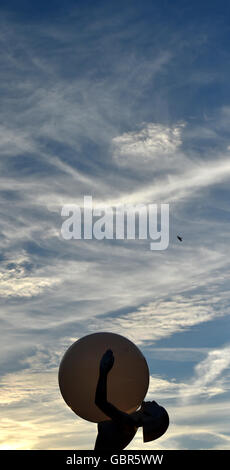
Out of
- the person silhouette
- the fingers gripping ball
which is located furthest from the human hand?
the fingers gripping ball

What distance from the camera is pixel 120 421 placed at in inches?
379

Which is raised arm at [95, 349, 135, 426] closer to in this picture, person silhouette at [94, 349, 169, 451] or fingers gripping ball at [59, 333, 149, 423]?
person silhouette at [94, 349, 169, 451]

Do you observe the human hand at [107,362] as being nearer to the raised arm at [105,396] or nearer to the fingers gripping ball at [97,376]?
the raised arm at [105,396]

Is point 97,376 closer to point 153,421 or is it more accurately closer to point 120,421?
point 120,421

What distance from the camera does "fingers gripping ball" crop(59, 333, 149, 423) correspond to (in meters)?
10.1

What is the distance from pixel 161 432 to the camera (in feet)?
33.0

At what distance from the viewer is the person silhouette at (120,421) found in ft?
30.9

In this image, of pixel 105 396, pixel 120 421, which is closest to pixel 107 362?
pixel 105 396

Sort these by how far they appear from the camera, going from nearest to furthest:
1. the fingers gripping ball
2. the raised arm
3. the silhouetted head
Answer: the raised arm
the silhouetted head
the fingers gripping ball

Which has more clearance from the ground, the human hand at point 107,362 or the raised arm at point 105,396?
the human hand at point 107,362

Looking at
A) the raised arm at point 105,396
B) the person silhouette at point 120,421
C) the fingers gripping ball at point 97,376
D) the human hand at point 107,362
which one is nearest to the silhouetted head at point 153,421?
the person silhouette at point 120,421

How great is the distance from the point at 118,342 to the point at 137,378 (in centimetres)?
78

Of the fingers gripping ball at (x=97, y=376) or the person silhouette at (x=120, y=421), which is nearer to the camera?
the person silhouette at (x=120, y=421)

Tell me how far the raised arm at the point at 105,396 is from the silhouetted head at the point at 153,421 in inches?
19.9
